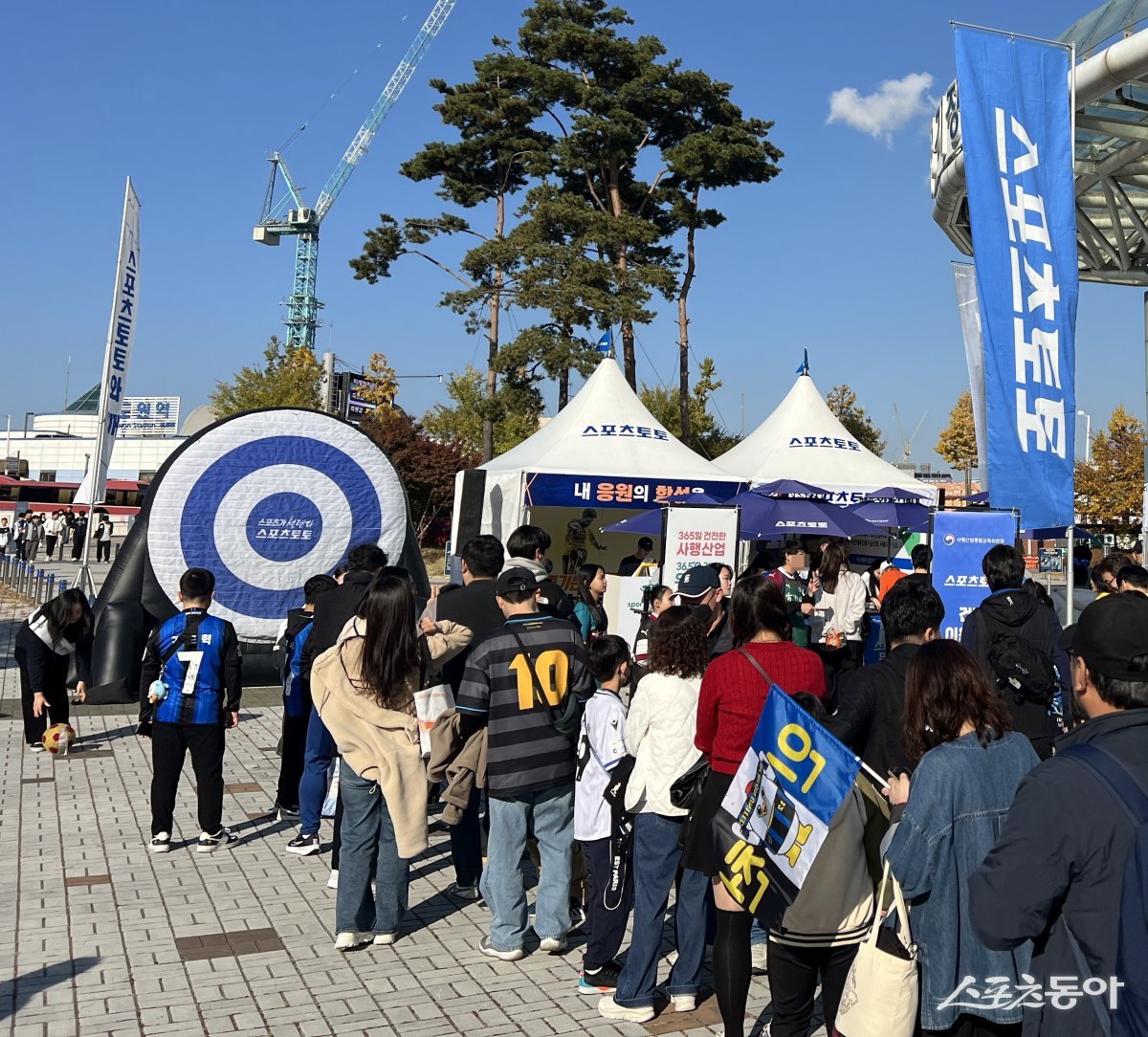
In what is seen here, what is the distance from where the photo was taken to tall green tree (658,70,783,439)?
29.9m

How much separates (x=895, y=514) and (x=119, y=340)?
11.1 m

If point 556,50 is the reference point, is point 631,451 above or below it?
below

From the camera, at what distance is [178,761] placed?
20.8 feet

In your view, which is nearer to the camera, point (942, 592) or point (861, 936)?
point (861, 936)

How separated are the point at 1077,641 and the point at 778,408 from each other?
60.2 ft

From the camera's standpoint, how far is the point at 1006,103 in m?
8.59

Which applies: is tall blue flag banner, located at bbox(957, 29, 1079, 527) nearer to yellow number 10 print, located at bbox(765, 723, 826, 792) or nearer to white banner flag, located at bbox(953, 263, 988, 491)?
white banner flag, located at bbox(953, 263, 988, 491)

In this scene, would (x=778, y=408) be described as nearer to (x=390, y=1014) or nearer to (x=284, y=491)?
(x=284, y=491)

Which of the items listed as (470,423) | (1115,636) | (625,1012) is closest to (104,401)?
(625,1012)

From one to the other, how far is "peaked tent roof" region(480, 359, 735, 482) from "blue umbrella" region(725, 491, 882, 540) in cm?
258

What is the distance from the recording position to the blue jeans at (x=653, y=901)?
13.8 ft

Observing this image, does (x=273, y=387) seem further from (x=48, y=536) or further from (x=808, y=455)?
(x=808, y=455)

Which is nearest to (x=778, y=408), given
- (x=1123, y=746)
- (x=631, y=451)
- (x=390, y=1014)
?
(x=631, y=451)

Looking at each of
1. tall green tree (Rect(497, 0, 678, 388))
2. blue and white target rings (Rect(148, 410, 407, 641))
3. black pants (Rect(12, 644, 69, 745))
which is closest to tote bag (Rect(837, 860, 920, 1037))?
black pants (Rect(12, 644, 69, 745))
